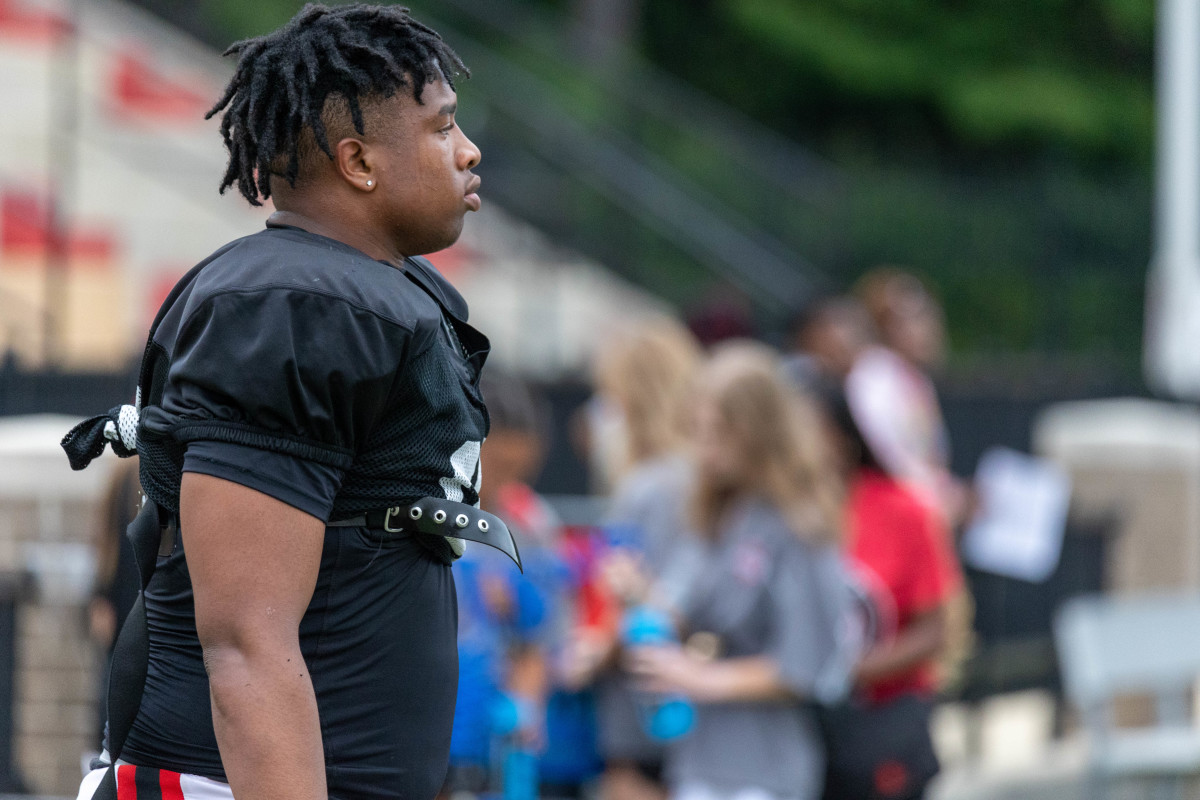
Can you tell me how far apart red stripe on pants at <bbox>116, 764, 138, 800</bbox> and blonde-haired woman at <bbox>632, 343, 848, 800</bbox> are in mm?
2382

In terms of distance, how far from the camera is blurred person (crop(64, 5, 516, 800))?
5.93ft

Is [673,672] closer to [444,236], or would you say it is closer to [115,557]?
[115,557]

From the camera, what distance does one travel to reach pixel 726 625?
4.37m

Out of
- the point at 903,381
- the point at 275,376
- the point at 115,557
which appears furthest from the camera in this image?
the point at 903,381

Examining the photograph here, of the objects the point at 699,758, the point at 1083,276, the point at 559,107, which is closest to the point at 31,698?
the point at 699,758

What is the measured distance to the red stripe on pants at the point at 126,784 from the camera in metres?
1.99

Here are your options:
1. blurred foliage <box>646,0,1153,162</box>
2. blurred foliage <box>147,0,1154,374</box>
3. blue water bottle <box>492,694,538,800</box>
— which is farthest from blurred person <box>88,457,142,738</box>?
blurred foliage <box>646,0,1153,162</box>

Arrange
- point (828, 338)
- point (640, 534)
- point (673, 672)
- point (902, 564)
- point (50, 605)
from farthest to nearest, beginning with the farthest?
Answer: point (828, 338), point (640, 534), point (902, 564), point (50, 605), point (673, 672)

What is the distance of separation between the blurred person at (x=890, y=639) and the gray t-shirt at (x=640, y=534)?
1.98 feet

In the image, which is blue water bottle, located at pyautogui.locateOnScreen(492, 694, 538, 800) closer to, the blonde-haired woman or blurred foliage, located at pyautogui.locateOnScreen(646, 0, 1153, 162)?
the blonde-haired woman

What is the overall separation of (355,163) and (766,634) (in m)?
2.65

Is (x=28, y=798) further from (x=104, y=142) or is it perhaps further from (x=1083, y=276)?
(x=1083, y=276)

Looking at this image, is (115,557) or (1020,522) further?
(1020,522)

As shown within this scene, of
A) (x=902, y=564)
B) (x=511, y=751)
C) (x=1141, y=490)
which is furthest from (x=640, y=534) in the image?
(x=1141, y=490)
